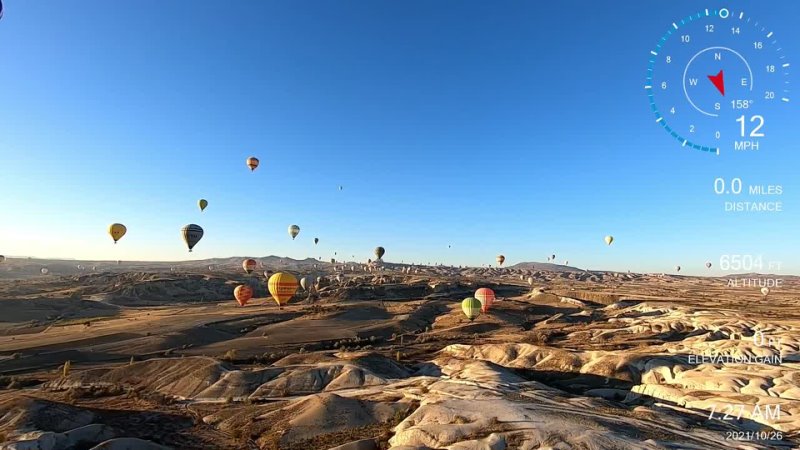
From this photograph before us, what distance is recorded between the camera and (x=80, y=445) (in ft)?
58.8

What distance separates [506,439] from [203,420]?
1611cm

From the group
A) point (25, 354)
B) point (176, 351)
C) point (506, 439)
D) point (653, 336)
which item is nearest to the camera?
point (506, 439)

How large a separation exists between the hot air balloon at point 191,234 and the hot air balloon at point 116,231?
12139 mm

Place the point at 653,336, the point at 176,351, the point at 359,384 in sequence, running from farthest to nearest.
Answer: the point at 653,336 < the point at 176,351 < the point at 359,384

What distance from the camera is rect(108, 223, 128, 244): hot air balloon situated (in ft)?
223

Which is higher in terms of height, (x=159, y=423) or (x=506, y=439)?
(x=506, y=439)

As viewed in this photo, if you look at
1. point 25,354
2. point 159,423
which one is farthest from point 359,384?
point 25,354

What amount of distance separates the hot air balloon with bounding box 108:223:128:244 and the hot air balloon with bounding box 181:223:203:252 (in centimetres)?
1214

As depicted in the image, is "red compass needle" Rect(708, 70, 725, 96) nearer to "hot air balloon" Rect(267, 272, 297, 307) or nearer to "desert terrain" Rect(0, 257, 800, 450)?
"desert terrain" Rect(0, 257, 800, 450)

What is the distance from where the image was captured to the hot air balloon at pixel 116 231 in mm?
68000

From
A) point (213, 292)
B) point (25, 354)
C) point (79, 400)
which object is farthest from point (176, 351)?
point (213, 292)

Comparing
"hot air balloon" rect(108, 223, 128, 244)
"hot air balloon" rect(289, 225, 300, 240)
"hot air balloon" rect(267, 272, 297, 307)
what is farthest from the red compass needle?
"hot air balloon" rect(289, 225, 300, 240)

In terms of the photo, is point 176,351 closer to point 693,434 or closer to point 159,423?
point 159,423

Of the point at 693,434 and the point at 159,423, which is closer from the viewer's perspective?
the point at 693,434
